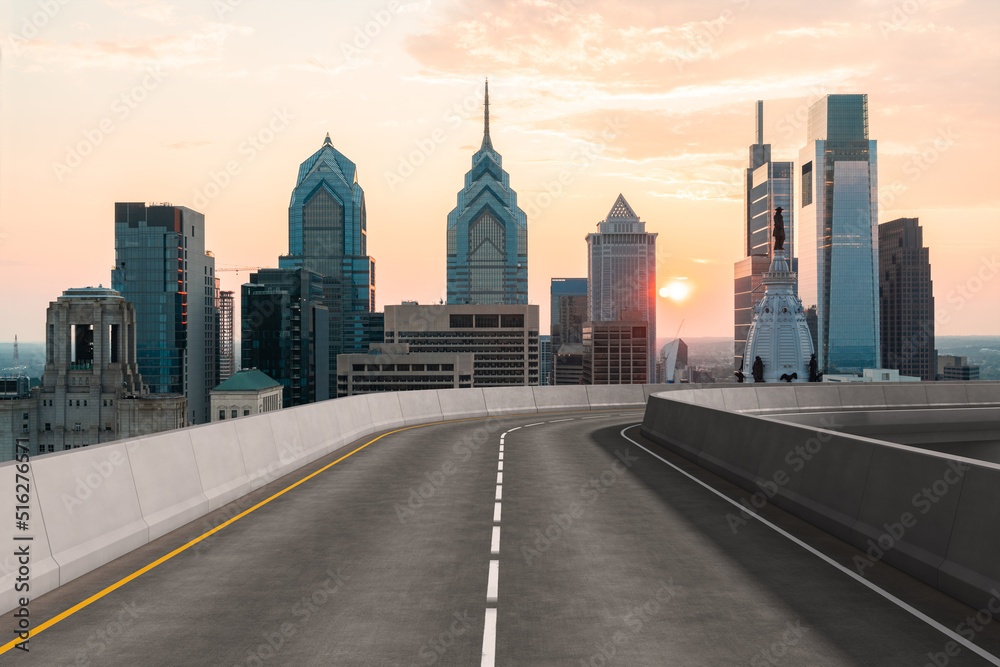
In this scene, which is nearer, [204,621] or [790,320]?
[204,621]

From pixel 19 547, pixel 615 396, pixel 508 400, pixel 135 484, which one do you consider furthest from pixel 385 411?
pixel 19 547

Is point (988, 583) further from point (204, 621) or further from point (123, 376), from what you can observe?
point (123, 376)

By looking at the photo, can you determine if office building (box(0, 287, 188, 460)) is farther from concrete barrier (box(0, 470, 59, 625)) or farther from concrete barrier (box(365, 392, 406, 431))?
concrete barrier (box(0, 470, 59, 625))

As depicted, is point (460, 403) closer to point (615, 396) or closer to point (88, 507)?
point (615, 396)

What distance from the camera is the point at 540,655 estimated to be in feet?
21.4

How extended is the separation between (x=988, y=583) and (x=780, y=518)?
475 cm

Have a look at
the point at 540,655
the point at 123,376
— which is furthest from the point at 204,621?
the point at 123,376

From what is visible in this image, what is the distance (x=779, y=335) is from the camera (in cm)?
8788

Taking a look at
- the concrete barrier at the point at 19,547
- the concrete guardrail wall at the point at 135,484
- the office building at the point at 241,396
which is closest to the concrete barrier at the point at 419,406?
the concrete guardrail wall at the point at 135,484

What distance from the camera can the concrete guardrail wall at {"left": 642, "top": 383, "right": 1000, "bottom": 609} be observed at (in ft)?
25.9

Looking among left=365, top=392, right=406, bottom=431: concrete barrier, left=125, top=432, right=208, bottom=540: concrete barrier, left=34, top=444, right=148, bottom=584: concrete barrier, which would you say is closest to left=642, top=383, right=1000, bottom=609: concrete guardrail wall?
left=34, top=444, right=148, bottom=584: concrete barrier

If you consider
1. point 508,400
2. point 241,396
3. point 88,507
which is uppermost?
point 88,507

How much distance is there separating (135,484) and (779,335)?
8506 cm

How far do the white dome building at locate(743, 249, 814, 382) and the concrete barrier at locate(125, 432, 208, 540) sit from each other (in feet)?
266
